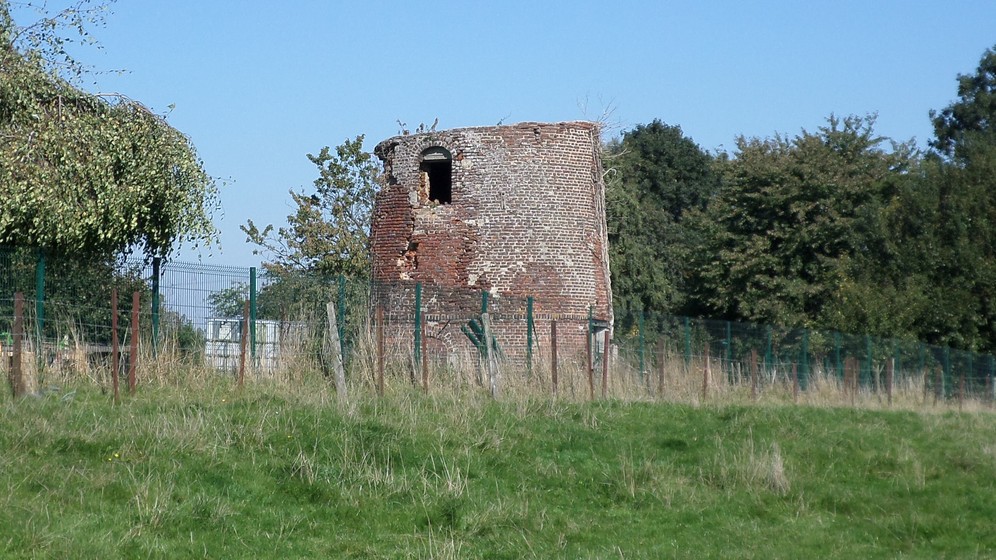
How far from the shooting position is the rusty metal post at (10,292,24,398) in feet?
40.9

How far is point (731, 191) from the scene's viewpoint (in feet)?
116

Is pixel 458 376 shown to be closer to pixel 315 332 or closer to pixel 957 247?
pixel 315 332

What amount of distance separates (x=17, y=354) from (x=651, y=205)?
38.4 m

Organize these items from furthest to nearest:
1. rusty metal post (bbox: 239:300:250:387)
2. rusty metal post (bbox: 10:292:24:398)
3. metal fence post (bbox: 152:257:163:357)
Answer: metal fence post (bbox: 152:257:163:357) → rusty metal post (bbox: 239:300:250:387) → rusty metal post (bbox: 10:292:24:398)

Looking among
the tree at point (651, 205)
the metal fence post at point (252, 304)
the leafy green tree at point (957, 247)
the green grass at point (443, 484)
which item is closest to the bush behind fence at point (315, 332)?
the metal fence post at point (252, 304)

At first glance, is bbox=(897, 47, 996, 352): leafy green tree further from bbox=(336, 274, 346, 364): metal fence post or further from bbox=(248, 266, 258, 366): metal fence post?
bbox=(248, 266, 258, 366): metal fence post

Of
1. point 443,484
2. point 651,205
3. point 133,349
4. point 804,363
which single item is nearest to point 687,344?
point 804,363

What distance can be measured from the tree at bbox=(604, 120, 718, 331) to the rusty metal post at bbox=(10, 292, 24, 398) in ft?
85.3

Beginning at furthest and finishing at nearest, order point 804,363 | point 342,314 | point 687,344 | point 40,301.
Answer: point 804,363 < point 687,344 < point 342,314 < point 40,301

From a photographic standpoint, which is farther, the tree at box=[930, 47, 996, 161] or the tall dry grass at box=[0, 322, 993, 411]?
the tree at box=[930, 47, 996, 161]

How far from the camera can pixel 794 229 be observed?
109ft

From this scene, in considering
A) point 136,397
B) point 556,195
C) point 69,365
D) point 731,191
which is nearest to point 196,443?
point 136,397

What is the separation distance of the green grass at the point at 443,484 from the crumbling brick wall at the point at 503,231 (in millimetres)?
7014

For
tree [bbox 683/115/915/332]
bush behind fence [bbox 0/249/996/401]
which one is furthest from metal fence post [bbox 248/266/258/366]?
tree [bbox 683/115/915/332]
